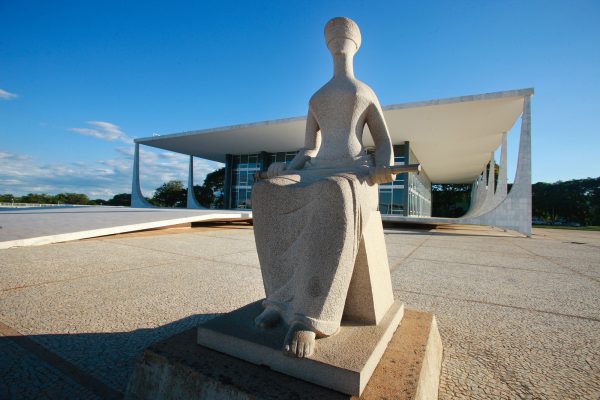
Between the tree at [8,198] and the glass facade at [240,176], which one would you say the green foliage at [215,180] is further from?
the tree at [8,198]

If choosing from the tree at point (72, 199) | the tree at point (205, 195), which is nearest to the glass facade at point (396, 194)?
the tree at point (205, 195)

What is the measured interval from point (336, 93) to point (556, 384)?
2302 millimetres

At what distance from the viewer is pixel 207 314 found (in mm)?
2760

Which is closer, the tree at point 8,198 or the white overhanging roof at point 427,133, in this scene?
the white overhanging roof at point 427,133

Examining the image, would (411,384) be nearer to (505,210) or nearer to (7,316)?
(7,316)

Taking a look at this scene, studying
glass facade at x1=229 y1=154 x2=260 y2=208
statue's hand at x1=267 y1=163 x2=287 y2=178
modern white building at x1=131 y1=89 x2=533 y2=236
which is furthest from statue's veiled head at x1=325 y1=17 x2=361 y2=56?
glass facade at x1=229 y1=154 x2=260 y2=208

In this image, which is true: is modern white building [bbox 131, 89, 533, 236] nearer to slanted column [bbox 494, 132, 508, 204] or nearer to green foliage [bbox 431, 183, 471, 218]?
slanted column [bbox 494, 132, 508, 204]

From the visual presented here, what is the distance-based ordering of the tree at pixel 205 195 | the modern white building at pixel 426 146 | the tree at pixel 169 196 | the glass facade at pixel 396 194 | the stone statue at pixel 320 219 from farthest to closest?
the tree at pixel 169 196 < the tree at pixel 205 195 < the glass facade at pixel 396 194 < the modern white building at pixel 426 146 < the stone statue at pixel 320 219

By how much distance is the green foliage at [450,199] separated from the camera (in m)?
43.0

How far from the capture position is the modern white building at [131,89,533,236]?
13.2m

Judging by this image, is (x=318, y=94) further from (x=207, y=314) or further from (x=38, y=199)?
(x=38, y=199)

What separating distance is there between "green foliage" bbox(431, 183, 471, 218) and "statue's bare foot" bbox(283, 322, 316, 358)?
46461 mm

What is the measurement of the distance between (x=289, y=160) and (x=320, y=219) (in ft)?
73.2

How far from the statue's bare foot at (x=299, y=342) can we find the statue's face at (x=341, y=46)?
6.34 ft
